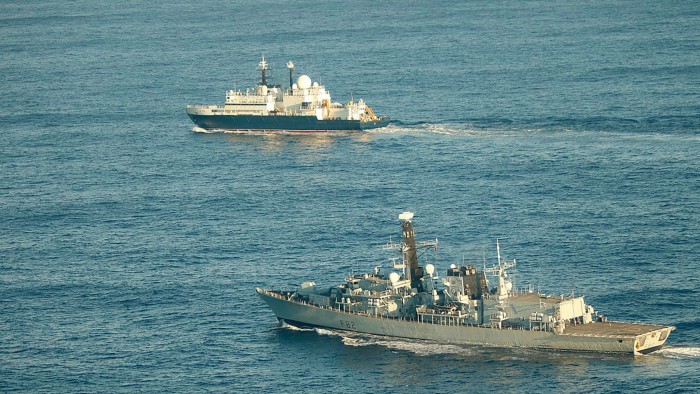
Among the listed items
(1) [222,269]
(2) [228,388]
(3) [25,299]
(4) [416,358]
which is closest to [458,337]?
(4) [416,358]

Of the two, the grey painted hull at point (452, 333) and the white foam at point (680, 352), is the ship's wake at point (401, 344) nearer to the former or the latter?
the grey painted hull at point (452, 333)

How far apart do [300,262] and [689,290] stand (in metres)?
47.1

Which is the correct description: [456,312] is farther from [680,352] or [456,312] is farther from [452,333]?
[680,352]

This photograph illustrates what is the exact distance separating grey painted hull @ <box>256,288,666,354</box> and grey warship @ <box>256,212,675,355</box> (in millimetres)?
96

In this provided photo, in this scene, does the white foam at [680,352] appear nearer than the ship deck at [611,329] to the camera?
Yes

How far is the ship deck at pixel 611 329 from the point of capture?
156125mm

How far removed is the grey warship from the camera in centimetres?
15812

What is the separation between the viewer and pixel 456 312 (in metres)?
165

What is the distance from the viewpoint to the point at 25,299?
186125mm

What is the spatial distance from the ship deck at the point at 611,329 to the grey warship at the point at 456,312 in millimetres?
97

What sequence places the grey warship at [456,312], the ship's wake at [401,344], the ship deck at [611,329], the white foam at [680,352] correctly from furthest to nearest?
1. the ship's wake at [401,344]
2. the grey warship at [456,312]
3. the ship deck at [611,329]
4. the white foam at [680,352]

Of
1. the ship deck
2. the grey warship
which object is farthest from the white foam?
the ship deck

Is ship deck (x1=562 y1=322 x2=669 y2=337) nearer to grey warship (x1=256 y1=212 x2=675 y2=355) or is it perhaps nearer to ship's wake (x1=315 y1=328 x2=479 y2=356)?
grey warship (x1=256 y1=212 x2=675 y2=355)

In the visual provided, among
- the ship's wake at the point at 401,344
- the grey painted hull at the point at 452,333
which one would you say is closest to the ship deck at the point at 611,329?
the grey painted hull at the point at 452,333
